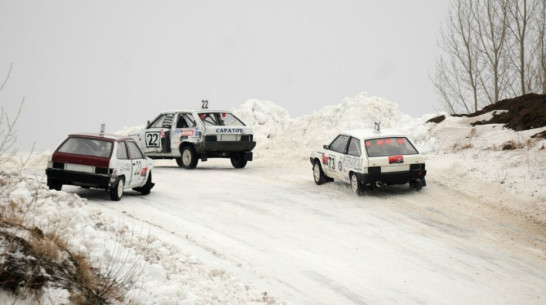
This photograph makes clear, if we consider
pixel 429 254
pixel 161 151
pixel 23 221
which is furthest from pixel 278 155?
pixel 23 221

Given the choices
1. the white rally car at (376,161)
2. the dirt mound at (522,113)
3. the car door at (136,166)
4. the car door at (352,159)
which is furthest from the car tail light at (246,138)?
the dirt mound at (522,113)

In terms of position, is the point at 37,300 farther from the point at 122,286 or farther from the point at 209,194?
the point at 209,194

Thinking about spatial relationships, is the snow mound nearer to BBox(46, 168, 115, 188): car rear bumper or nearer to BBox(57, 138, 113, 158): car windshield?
BBox(57, 138, 113, 158): car windshield

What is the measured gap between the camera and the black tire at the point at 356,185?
16.7 m

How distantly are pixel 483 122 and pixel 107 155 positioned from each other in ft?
48.8

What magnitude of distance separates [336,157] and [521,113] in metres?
8.53

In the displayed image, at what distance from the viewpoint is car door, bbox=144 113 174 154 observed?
2195 cm

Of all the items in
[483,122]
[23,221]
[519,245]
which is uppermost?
[483,122]

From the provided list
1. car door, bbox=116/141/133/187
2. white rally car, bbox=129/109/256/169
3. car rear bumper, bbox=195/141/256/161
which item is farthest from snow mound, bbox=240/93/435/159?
car door, bbox=116/141/133/187

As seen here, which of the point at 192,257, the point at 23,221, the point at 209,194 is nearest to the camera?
the point at 23,221

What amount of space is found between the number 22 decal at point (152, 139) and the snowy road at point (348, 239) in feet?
11.7

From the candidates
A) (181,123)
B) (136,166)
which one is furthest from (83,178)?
(181,123)

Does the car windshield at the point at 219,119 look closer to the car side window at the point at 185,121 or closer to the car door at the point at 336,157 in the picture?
the car side window at the point at 185,121

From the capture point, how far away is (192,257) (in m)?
9.09
